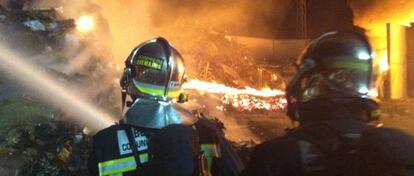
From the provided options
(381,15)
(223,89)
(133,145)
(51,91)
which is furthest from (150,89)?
(223,89)

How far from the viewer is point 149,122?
254 centimetres

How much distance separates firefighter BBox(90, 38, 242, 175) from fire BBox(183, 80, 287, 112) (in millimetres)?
12267

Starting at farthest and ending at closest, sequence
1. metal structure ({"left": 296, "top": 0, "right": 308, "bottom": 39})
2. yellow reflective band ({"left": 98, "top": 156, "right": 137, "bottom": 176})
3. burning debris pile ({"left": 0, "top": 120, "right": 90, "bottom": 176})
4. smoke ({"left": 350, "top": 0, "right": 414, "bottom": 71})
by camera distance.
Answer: metal structure ({"left": 296, "top": 0, "right": 308, "bottom": 39}), smoke ({"left": 350, "top": 0, "right": 414, "bottom": 71}), burning debris pile ({"left": 0, "top": 120, "right": 90, "bottom": 176}), yellow reflective band ({"left": 98, "top": 156, "right": 137, "bottom": 176})

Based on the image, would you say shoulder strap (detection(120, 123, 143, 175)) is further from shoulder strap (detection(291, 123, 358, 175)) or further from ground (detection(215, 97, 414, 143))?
ground (detection(215, 97, 414, 143))

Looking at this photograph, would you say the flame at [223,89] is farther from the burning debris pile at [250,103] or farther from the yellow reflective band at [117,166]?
the yellow reflective band at [117,166]

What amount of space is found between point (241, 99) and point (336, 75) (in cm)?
1509

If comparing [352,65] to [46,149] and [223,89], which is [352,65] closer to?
[46,149]

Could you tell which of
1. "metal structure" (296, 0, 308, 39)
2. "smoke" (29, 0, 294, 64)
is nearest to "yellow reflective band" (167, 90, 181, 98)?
"smoke" (29, 0, 294, 64)

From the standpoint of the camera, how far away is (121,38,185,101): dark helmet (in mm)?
2779

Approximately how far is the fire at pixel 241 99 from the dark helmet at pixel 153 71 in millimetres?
12254

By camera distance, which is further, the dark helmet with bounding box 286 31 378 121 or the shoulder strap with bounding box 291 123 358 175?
the dark helmet with bounding box 286 31 378 121

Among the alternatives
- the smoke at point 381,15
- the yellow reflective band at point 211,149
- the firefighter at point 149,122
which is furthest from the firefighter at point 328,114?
the smoke at point 381,15

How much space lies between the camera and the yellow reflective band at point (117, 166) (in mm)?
2467

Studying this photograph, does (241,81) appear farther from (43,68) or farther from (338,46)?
(338,46)
